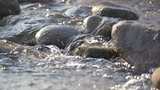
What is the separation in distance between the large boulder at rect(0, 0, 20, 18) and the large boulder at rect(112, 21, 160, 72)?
4.89m

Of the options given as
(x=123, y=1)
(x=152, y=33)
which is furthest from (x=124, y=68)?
(x=123, y=1)

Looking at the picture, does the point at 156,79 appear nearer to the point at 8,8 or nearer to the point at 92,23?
the point at 92,23

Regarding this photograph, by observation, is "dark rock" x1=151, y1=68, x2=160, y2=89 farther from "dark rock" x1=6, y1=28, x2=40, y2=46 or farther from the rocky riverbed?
"dark rock" x1=6, y1=28, x2=40, y2=46

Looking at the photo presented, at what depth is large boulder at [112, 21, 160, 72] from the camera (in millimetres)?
8383

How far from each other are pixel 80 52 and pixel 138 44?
122cm

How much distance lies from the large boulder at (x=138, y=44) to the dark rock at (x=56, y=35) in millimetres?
1617

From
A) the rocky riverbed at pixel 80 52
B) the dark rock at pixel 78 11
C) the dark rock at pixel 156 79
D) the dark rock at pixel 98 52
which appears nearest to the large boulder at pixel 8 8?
the rocky riverbed at pixel 80 52

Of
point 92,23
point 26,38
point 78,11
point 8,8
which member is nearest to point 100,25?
point 92,23

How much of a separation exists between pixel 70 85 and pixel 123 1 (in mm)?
7847

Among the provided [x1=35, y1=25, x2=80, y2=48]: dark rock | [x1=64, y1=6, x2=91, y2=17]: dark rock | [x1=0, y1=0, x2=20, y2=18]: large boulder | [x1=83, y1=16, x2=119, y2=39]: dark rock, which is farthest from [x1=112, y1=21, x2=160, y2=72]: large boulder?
[x1=0, y1=0, x2=20, y2=18]: large boulder

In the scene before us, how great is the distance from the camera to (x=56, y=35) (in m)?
10.3

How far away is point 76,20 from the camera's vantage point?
39.5 ft

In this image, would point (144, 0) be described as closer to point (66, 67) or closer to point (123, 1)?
point (123, 1)

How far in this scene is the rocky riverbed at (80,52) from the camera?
7.78 m
